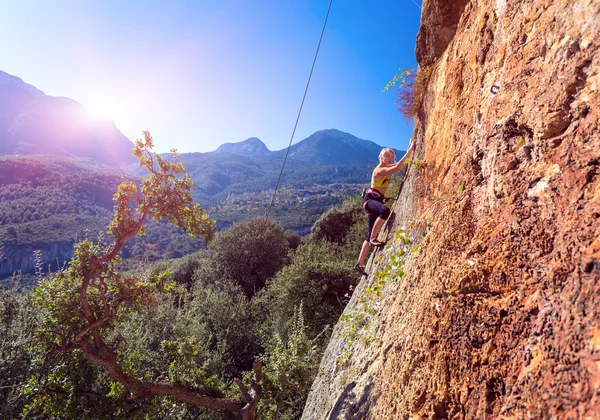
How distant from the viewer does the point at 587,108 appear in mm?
1979

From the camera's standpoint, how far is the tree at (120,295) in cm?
526

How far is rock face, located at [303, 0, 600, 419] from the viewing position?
5.49 feet

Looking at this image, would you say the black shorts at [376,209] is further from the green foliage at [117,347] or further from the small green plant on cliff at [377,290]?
the green foliage at [117,347]

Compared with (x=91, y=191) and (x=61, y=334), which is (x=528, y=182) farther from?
(x=91, y=191)

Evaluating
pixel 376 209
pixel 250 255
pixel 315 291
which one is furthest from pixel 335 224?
pixel 376 209

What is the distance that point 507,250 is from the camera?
2277 mm

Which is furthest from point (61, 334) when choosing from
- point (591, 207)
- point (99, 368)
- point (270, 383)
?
point (591, 207)

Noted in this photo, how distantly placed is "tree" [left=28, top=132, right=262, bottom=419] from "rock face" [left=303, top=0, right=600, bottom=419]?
3.62m

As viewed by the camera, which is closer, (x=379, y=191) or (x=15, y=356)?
(x=379, y=191)

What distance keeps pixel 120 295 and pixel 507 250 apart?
667 cm

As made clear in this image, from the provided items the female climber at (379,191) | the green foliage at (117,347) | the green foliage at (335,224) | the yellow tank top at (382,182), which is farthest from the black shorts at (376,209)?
the green foliage at (335,224)

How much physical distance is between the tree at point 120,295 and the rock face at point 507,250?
143 inches

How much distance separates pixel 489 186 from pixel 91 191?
379 ft

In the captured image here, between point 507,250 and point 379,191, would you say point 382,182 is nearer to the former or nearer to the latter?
point 379,191
